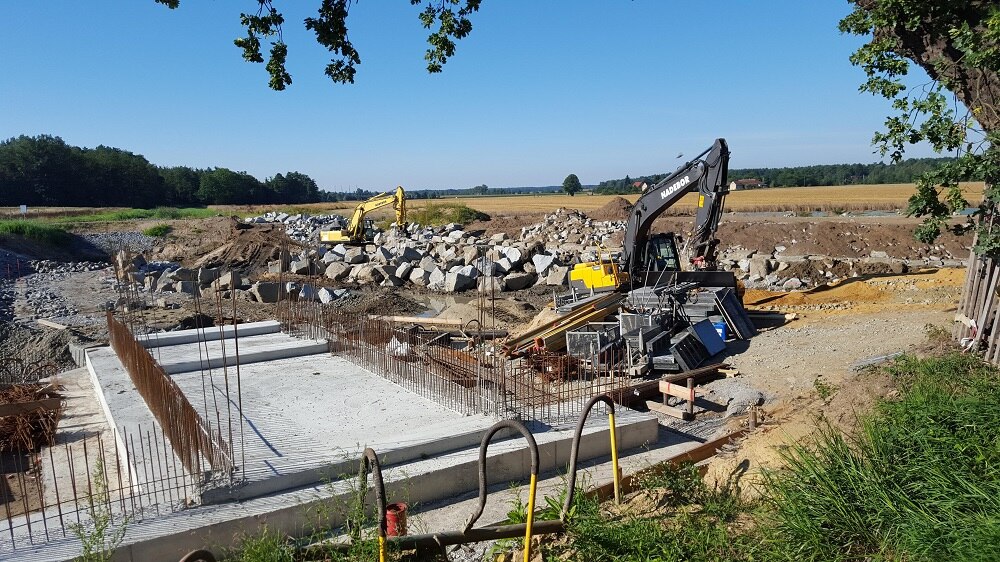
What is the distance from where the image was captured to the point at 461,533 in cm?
464

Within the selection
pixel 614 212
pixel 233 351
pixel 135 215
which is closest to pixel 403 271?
pixel 233 351

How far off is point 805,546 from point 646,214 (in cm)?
1252

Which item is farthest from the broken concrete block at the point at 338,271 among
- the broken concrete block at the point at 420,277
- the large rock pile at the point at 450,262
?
the broken concrete block at the point at 420,277

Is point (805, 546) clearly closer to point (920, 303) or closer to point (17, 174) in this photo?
point (920, 303)

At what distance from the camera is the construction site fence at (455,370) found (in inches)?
338

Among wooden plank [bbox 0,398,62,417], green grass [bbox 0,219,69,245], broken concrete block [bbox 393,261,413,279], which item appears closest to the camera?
wooden plank [bbox 0,398,62,417]

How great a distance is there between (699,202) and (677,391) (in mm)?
6874

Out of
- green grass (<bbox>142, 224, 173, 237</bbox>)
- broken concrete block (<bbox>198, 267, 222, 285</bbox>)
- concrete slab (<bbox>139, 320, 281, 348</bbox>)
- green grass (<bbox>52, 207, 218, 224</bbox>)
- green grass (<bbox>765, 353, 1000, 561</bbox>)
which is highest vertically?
green grass (<bbox>52, 207, 218, 224</bbox>)

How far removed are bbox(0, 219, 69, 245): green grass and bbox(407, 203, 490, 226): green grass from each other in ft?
72.2

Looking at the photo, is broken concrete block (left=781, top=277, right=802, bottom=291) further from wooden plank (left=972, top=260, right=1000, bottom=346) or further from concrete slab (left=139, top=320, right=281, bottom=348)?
concrete slab (left=139, top=320, right=281, bottom=348)

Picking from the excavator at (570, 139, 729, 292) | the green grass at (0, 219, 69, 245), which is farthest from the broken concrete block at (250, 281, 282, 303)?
Answer: the green grass at (0, 219, 69, 245)

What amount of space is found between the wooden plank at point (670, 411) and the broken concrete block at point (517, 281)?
48.6ft

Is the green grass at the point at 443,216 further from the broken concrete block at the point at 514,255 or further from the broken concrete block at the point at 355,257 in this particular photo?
the broken concrete block at the point at 514,255

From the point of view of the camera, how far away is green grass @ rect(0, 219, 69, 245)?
111 ft
